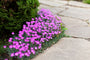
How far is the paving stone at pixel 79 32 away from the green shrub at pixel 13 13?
4.23 feet

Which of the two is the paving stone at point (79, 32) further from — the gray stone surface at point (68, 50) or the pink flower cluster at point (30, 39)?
the pink flower cluster at point (30, 39)

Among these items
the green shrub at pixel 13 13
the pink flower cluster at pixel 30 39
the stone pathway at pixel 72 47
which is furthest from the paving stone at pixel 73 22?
the green shrub at pixel 13 13

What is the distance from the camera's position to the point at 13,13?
2877mm

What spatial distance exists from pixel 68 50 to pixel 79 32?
3.68ft

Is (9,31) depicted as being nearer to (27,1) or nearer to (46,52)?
(27,1)

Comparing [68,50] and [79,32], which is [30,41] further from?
[79,32]

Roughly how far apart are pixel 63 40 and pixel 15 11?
1284 millimetres

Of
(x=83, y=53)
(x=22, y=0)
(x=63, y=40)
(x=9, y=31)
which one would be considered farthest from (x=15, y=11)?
(x=83, y=53)

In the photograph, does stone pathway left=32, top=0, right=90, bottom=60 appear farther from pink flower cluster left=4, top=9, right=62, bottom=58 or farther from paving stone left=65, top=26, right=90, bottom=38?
pink flower cluster left=4, top=9, right=62, bottom=58

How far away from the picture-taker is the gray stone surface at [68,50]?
253 centimetres

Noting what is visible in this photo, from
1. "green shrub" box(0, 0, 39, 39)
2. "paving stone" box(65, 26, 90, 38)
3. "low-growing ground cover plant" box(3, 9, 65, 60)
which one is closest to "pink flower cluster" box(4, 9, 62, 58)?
"low-growing ground cover plant" box(3, 9, 65, 60)

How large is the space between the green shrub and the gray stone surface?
0.87 meters

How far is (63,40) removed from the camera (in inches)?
128

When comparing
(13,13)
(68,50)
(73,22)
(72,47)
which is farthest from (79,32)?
(13,13)
